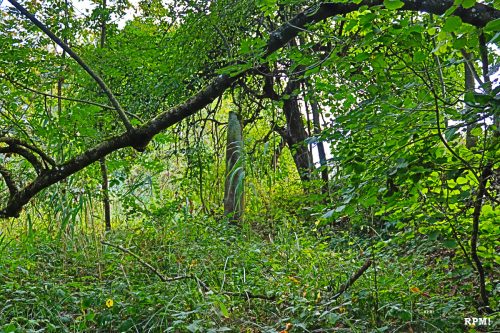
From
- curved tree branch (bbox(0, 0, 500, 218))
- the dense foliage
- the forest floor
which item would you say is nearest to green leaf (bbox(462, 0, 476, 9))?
the dense foliage

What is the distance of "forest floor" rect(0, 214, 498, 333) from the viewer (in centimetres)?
213

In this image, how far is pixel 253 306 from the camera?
2.46 m

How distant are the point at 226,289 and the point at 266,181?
200 centimetres

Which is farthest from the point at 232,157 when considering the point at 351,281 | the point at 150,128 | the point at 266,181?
the point at 351,281

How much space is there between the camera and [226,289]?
8.91 ft

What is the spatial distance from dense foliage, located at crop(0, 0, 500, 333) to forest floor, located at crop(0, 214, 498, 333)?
0.05 feet

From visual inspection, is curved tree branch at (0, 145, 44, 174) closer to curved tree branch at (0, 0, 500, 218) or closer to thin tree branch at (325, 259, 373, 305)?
curved tree branch at (0, 0, 500, 218)

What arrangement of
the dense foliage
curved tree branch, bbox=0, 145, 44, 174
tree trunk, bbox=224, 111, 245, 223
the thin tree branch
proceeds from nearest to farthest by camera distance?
1. the dense foliage
2. the thin tree branch
3. curved tree branch, bbox=0, 145, 44, 174
4. tree trunk, bbox=224, 111, 245, 223

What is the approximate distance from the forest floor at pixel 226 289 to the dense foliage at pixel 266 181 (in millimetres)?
15

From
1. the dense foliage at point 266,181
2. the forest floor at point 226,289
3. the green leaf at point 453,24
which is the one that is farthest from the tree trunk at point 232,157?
the green leaf at point 453,24

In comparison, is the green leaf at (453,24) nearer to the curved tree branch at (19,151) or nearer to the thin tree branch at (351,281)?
the thin tree branch at (351,281)

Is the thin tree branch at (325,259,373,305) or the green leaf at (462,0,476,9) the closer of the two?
the green leaf at (462,0,476,9)

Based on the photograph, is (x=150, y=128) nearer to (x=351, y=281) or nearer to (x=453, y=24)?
(x=351, y=281)

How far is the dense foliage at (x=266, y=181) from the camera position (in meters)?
1.78
